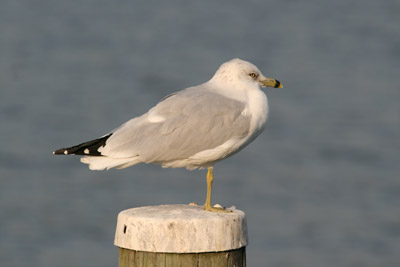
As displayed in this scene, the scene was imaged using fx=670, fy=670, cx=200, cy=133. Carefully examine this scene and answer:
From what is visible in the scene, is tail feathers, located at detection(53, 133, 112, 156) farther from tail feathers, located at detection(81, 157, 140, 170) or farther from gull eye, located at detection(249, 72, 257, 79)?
gull eye, located at detection(249, 72, 257, 79)

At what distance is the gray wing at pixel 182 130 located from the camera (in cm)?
435

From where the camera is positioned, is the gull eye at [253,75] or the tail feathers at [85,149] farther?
the gull eye at [253,75]

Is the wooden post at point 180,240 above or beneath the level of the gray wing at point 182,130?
beneath

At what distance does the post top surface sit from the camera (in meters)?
3.31

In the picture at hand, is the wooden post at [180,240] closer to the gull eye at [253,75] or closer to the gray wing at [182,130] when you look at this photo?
the gray wing at [182,130]

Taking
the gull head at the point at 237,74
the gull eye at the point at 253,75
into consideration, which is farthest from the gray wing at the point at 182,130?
the gull eye at the point at 253,75

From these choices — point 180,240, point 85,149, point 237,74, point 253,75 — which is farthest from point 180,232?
point 253,75

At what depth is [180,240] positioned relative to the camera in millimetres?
3307

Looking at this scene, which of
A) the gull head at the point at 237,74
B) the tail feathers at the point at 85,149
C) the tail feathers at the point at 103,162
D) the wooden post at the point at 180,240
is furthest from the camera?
the gull head at the point at 237,74

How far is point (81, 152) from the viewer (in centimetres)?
417

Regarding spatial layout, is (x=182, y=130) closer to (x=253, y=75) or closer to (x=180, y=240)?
(x=253, y=75)

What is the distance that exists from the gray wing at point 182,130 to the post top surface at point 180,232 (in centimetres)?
90

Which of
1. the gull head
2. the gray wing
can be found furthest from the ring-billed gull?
the gull head

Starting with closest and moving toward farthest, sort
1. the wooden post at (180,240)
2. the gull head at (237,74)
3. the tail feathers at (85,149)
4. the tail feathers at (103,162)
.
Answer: the wooden post at (180,240) → the tail feathers at (85,149) → the tail feathers at (103,162) → the gull head at (237,74)
